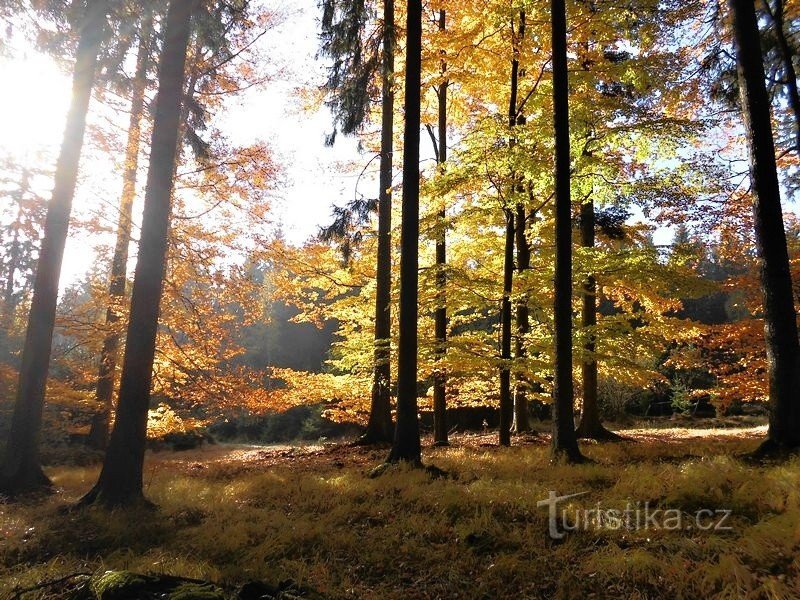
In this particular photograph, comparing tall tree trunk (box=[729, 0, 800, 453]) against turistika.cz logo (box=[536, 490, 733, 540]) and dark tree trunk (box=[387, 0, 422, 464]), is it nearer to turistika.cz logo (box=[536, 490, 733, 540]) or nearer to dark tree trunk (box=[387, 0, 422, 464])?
turistika.cz logo (box=[536, 490, 733, 540])

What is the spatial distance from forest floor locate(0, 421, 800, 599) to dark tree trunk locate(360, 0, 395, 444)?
5.07 meters

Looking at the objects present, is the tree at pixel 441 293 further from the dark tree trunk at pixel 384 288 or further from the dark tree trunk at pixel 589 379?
the dark tree trunk at pixel 589 379

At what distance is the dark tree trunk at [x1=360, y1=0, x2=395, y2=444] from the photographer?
1321 centimetres

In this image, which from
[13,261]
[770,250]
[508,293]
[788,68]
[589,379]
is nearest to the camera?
[770,250]

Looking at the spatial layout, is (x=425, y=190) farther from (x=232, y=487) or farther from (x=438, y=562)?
(x=438, y=562)

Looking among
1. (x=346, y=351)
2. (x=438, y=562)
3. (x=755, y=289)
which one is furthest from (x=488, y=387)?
(x=438, y=562)

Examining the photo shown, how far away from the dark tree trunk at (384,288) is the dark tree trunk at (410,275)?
276 cm

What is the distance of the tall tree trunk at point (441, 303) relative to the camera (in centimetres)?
1129

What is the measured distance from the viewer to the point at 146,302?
7.73m

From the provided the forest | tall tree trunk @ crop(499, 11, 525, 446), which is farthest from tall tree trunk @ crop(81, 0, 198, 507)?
tall tree trunk @ crop(499, 11, 525, 446)

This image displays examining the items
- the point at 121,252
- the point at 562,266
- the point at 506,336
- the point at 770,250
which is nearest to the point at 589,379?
the point at 506,336

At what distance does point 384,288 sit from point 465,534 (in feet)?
30.3

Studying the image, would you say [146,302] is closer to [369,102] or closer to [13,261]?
[369,102]

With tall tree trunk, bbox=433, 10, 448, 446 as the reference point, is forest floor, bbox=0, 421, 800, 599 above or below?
below
